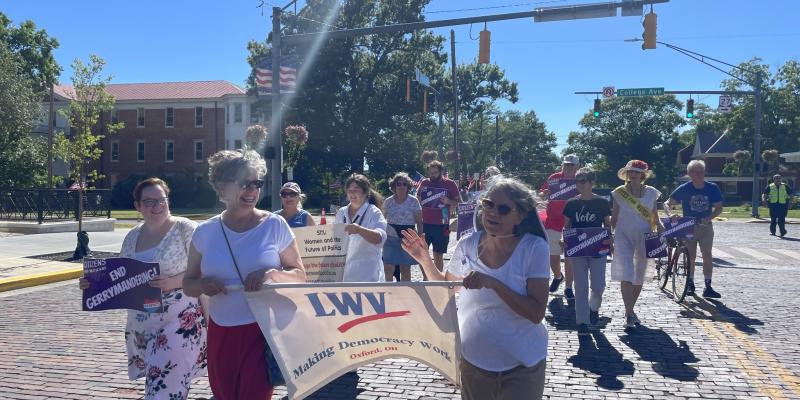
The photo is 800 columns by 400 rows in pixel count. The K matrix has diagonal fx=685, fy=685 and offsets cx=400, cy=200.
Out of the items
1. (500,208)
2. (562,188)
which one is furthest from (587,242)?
(500,208)

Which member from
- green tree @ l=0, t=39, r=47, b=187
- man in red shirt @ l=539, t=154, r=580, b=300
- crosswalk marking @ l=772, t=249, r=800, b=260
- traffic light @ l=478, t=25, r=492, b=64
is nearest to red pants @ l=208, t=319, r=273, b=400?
man in red shirt @ l=539, t=154, r=580, b=300

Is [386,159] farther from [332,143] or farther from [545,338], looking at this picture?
[545,338]

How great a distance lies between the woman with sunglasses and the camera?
307 centimetres

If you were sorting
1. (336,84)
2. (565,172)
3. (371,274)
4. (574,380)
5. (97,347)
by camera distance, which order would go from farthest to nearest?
(336,84), (565,172), (97,347), (371,274), (574,380)

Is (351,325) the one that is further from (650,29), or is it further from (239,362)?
(650,29)

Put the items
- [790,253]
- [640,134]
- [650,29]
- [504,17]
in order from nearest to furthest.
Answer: [504,17] < [650,29] < [790,253] < [640,134]

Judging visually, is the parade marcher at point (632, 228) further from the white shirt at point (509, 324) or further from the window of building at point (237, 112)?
the window of building at point (237, 112)

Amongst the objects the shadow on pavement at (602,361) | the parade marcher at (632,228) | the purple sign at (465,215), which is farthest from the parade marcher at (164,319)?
the purple sign at (465,215)

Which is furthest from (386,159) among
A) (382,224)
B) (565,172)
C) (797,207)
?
(382,224)

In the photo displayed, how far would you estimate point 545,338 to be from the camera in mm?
3230

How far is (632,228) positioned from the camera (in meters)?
7.73

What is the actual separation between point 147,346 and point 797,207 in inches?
1924

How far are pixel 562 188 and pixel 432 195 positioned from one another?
70.1 inches

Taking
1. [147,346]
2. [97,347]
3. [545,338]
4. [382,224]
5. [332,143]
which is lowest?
[97,347]
